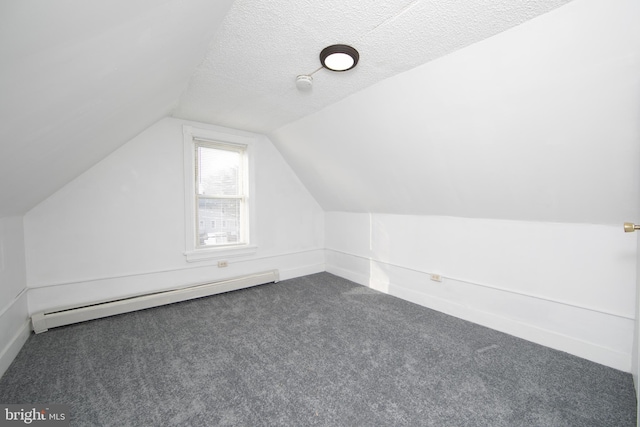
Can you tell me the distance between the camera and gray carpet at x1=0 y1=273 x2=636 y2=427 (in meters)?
1.55

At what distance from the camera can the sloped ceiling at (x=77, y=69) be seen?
2.20 ft

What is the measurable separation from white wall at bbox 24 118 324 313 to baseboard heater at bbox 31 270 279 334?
0.42 feet

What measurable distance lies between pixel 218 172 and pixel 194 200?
0.53 meters

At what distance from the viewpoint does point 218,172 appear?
3.71 m

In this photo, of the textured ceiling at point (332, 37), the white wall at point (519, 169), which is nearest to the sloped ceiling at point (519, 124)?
the white wall at point (519, 169)

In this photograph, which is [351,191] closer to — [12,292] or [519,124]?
[519,124]

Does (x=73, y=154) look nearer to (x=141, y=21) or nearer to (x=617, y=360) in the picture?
(x=141, y=21)

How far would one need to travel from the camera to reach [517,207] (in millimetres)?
2354

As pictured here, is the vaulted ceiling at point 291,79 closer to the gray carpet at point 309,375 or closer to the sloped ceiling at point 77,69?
the sloped ceiling at point 77,69

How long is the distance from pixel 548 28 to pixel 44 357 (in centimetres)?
405

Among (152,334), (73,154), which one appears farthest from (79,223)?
(152,334)

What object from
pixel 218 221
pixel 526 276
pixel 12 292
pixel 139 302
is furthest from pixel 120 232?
pixel 526 276

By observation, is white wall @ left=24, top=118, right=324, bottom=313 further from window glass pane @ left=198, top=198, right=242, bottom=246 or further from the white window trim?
window glass pane @ left=198, top=198, right=242, bottom=246

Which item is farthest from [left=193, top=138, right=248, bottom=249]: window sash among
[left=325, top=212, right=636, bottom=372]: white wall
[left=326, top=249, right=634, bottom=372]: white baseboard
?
[left=326, top=249, right=634, bottom=372]: white baseboard
